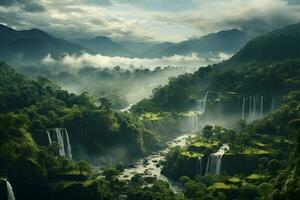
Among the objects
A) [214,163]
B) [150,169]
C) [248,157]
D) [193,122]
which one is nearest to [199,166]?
[214,163]

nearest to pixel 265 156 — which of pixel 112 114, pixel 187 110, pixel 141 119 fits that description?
pixel 112 114

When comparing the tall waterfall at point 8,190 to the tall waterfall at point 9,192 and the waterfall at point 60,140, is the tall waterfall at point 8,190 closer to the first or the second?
the tall waterfall at point 9,192

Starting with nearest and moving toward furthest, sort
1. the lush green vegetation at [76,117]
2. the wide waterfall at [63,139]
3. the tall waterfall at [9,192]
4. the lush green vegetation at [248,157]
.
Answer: the tall waterfall at [9,192]
the lush green vegetation at [248,157]
the wide waterfall at [63,139]
the lush green vegetation at [76,117]

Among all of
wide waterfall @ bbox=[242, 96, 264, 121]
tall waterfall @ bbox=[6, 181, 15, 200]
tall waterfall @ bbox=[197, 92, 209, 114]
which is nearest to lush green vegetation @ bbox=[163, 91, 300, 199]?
wide waterfall @ bbox=[242, 96, 264, 121]

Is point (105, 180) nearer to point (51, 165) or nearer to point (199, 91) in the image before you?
point (51, 165)

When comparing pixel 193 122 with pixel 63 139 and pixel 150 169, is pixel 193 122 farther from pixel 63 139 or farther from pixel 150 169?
pixel 63 139

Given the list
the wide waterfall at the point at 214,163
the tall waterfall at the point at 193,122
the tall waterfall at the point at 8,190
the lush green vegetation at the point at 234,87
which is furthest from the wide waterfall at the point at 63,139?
the tall waterfall at the point at 193,122

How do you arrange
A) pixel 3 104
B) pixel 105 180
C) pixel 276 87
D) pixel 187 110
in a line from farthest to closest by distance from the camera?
pixel 187 110 → pixel 276 87 → pixel 3 104 → pixel 105 180

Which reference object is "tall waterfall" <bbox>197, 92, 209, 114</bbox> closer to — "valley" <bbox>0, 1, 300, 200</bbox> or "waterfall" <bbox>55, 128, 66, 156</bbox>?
"valley" <bbox>0, 1, 300, 200</bbox>
